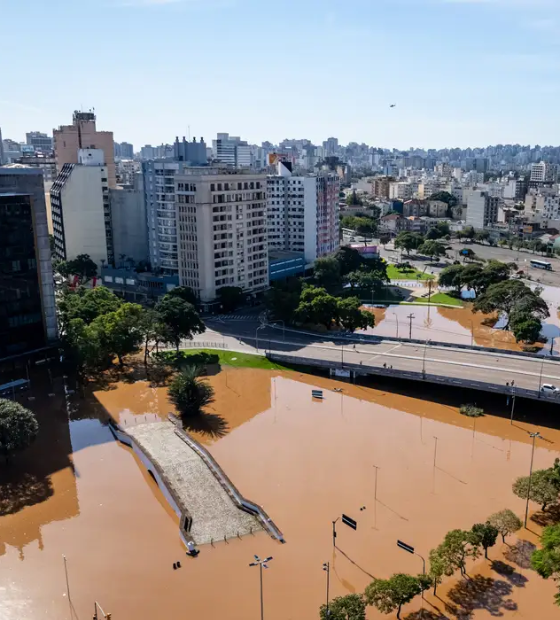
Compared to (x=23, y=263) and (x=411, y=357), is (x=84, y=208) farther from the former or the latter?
(x=411, y=357)

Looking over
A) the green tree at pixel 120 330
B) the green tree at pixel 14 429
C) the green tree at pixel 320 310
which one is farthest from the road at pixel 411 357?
the green tree at pixel 14 429

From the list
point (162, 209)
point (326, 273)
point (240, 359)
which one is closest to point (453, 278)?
point (326, 273)

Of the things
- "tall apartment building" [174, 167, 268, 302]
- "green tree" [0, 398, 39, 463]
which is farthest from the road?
"green tree" [0, 398, 39, 463]

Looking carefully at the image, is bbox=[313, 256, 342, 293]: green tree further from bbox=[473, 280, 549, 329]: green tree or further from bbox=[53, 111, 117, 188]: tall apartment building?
bbox=[53, 111, 117, 188]: tall apartment building

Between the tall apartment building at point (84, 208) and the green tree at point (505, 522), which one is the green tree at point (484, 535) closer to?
the green tree at point (505, 522)

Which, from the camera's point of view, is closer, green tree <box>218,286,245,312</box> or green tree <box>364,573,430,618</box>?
green tree <box>364,573,430,618</box>

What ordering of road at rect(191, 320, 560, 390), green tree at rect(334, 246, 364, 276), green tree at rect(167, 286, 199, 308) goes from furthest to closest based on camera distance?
green tree at rect(334, 246, 364, 276), green tree at rect(167, 286, 199, 308), road at rect(191, 320, 560, 390)

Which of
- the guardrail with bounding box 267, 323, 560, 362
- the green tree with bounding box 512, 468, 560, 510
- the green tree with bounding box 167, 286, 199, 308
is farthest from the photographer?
the green tree with bounding box 167, 286, 199, 308
